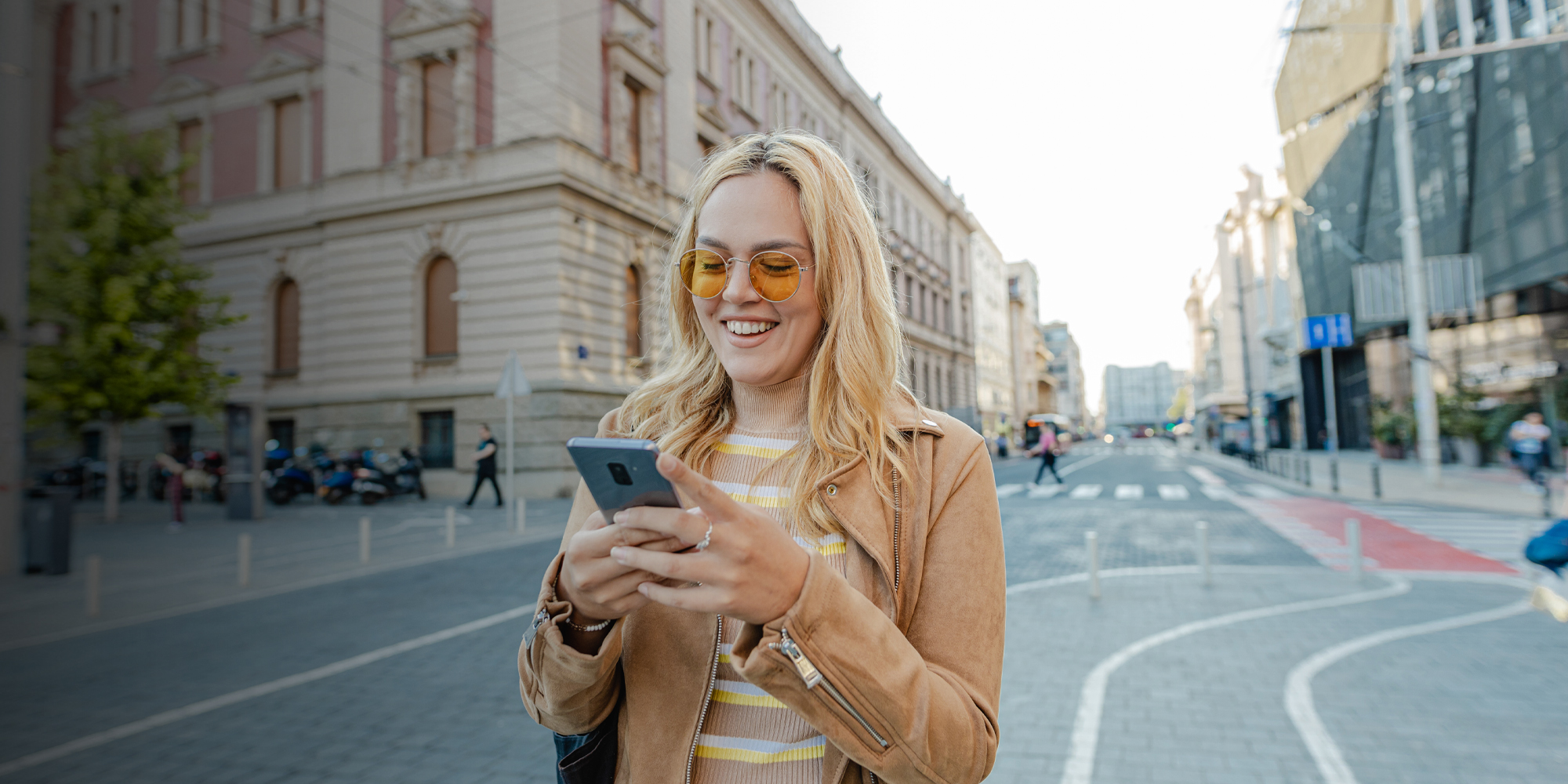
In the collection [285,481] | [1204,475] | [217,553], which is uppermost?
[285,481]

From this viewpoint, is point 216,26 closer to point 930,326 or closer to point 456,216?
point 456,216

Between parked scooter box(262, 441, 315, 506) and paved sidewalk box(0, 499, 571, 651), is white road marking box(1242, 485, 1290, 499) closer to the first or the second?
paved sidewalk box(0, 499, 571, 651)

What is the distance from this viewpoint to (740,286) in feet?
4.42

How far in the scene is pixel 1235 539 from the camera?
1191cm

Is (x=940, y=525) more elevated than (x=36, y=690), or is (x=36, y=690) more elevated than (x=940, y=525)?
(x=940, y=525)

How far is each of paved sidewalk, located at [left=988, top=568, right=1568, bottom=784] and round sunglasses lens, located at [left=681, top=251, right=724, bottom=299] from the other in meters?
3.44

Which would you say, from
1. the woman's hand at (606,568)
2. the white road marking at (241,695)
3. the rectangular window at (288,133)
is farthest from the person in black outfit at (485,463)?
the woman's hand at (606,568)

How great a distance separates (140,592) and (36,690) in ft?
12.1

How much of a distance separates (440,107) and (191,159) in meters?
11.5

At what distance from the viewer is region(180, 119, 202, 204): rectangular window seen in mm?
7027

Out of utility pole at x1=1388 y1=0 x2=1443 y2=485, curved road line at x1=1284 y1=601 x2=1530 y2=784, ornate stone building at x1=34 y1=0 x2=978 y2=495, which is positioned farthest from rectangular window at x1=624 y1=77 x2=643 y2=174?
utility pole at x1=1388 y1=0 x2=1443 y2=485

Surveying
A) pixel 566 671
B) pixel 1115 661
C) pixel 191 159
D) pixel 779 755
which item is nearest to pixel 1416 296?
pixel 1115 661

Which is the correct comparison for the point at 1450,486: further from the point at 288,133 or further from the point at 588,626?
the point at 288,133

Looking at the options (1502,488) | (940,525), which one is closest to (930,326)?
(1502,488)
